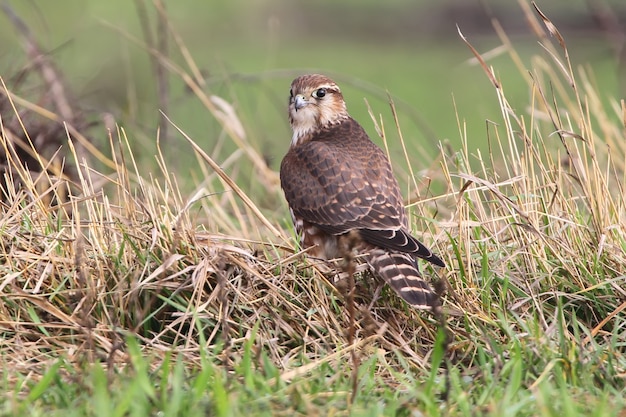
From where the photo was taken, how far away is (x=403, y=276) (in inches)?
175

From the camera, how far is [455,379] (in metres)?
3.74

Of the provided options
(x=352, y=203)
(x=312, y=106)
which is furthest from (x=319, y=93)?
(x=352, y=203)

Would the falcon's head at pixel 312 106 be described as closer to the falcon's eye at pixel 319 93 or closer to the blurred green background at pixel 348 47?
the falcon's eye at pixel 319 93

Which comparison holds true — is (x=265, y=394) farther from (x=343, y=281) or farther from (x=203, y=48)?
(x=203, y=48)

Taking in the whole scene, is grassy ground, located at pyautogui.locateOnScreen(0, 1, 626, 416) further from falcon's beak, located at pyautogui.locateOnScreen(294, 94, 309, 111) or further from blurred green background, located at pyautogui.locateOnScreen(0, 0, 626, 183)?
blurred green background, located at pyautogui.locateOnScreen(0, 0, 626, 183)

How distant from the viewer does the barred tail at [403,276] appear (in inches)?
169

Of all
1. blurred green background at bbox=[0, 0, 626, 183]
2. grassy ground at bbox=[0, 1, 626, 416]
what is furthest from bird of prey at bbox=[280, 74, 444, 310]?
blurred green background at bbox=[0, 0, 626, 183]

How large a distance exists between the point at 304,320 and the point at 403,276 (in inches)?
18.8

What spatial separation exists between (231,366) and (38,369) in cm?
68

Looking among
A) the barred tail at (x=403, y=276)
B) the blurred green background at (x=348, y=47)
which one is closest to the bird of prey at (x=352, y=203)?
the barred tail at (x=403, y=276)

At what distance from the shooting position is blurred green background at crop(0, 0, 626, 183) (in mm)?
16656

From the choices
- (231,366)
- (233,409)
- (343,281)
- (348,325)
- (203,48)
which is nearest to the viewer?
(233,409)

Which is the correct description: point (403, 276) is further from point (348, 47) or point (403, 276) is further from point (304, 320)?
point (348, 47)

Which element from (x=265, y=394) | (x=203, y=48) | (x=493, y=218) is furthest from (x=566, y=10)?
(x=265, y=394)
